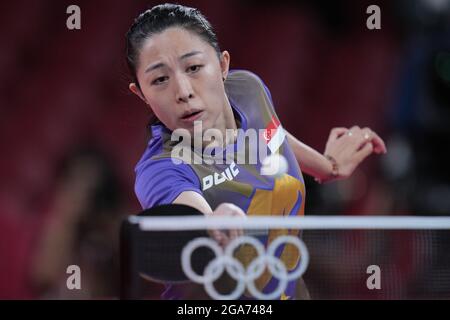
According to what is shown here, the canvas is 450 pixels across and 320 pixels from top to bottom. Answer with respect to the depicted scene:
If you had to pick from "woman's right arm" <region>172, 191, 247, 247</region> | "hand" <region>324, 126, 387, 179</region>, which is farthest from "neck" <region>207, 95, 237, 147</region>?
"hand" <region>324, 126, 387, 179</region>

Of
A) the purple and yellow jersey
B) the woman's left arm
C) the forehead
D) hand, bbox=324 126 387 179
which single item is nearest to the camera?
the purple and yellow jersey

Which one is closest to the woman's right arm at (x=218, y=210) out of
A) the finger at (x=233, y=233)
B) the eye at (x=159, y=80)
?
the finger at (x=233, y=233)

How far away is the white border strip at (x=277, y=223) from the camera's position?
2.00 m

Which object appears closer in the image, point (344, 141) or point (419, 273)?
point (419, 273)

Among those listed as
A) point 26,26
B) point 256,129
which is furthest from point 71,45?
point 256,129

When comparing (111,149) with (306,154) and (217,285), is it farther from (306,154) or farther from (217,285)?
(217,285)

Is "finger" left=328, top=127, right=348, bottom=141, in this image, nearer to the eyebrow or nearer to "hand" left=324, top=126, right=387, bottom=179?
"hand" left=324, top=126, right=387, bottom=179

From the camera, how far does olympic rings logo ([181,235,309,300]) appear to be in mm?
1996

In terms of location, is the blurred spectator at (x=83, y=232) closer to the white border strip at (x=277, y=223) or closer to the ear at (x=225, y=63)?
the ear at (x=225, y=63)

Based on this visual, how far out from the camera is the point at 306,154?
3.12 meters

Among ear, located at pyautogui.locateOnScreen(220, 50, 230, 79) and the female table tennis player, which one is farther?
ear, located at pyautogui.locateOnScreen(220, 50, 230, 79)

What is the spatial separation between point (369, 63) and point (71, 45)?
1.44 metres

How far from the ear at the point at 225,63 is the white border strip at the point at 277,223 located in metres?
1.00

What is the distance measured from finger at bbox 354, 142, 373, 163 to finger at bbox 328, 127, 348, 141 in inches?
4.4
